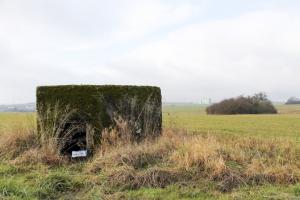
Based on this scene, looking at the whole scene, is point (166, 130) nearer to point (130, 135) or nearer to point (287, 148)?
point (130, 135)

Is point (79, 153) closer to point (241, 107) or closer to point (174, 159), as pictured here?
point (174, 159)

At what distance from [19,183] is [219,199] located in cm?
352

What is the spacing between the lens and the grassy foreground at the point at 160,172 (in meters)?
8.02

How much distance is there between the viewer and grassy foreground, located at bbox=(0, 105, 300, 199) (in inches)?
316

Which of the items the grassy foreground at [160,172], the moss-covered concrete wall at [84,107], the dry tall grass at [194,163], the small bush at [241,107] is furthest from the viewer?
the small bush at [241,107]

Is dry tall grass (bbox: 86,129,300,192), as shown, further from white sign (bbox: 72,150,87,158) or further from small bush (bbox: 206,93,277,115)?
small bush (bbox: 206,93,277,115)

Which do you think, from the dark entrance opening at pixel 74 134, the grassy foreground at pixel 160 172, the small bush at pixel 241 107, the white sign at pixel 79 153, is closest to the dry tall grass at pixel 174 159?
the grassy foreground at pixel 160 172

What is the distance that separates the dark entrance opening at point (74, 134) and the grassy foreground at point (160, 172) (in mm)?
778

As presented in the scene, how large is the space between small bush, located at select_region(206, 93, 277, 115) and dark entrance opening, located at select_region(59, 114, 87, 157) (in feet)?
192

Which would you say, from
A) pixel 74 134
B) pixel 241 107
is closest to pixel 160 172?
pixel 74 134

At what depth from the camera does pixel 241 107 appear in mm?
71312

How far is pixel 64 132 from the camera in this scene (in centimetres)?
1187

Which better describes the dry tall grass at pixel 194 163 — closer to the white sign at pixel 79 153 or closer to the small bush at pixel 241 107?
the white sign at pixel 79 153

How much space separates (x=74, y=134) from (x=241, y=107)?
201 feet
